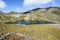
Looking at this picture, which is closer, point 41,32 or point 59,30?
point 41,32

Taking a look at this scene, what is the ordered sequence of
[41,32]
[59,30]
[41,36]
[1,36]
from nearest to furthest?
[1,36], [41,36], [41,32], [59,30]

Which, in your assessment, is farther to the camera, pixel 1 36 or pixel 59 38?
pixel 59 38

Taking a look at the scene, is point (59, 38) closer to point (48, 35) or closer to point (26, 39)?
point (48, 35)

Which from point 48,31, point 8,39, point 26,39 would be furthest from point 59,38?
point 8,39

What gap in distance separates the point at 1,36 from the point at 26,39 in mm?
6004

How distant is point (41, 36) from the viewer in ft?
113

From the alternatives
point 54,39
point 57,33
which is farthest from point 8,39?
point 57,33

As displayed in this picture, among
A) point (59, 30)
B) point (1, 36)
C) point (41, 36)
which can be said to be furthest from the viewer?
point (59, 30)

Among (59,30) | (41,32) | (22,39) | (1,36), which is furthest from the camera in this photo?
(59,30)

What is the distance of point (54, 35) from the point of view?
119ft

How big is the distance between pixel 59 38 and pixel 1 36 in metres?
14.7

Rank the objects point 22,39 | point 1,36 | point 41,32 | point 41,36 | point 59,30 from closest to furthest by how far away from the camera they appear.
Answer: point 22,39 → point 1,36 → point 41,36 → point 41,32 → point 59,30

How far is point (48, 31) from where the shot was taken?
38.4m

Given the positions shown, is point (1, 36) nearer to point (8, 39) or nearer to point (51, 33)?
point (8, 39)
